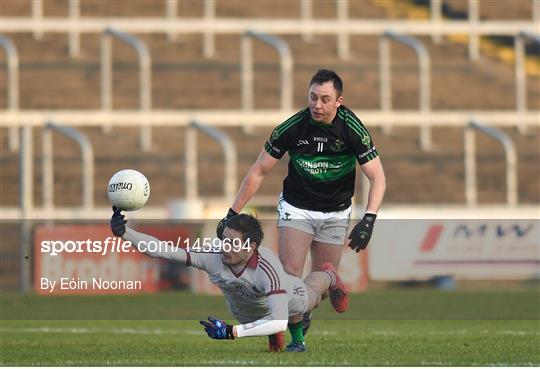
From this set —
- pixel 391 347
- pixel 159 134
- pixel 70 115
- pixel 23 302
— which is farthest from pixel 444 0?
pixel 391 347

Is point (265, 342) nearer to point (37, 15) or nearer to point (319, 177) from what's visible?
point (319, 177)

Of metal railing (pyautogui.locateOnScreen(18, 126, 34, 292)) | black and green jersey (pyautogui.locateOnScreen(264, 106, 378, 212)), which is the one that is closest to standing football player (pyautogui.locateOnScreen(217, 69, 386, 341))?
black and green jersey (pyautogui.locateOnScreen(264, 106, 378, 212))

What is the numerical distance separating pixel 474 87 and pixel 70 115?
11.3m

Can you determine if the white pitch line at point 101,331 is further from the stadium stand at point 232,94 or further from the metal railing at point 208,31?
the metal railing at point 208,31

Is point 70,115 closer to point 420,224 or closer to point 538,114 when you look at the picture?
point 420,224

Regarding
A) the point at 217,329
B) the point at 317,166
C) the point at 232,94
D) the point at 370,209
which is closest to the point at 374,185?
the point at 370,209

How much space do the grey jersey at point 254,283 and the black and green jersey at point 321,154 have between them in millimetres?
1002

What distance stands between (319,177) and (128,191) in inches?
76.4

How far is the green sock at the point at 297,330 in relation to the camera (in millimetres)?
13338

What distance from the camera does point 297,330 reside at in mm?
13391

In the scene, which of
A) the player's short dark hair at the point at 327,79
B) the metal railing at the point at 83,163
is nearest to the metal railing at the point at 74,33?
the metal railing at the point at 83,163

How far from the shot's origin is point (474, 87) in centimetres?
3772

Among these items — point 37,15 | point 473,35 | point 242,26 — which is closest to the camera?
point 242,26

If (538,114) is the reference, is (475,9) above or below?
above
